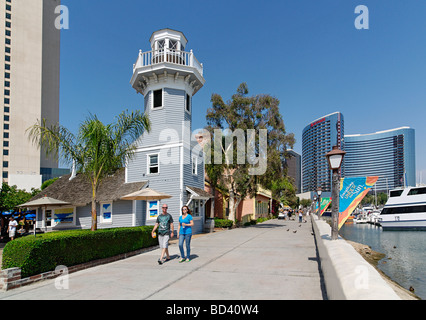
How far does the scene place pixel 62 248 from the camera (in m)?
8.00

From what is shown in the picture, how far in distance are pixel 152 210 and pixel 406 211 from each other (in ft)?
109

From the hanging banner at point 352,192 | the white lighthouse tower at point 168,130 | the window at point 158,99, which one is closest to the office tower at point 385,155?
the white lighthouse tower at point 168,130

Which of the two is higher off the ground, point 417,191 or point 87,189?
point 87,189

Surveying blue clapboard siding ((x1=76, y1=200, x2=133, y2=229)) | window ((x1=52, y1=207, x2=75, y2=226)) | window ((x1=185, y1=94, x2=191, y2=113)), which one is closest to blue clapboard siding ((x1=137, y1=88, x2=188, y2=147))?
window ((x1=185, y1=94, x2=191, y2=113))

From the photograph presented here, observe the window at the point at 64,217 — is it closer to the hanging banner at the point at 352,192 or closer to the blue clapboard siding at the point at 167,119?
the blue clapboard siding at the point at 167,119

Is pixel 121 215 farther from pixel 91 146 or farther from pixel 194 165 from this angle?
pixel 91 146

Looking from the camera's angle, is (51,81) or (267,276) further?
(51,81)

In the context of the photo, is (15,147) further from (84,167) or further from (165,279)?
(165,279)

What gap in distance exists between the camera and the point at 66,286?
667 cm

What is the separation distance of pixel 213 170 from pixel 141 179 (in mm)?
7337

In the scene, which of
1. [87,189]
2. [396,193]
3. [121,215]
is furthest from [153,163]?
[396,193]

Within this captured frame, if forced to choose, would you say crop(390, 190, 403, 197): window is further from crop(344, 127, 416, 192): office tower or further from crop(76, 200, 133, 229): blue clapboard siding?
crop(344, 127, 416, 192): office tower
